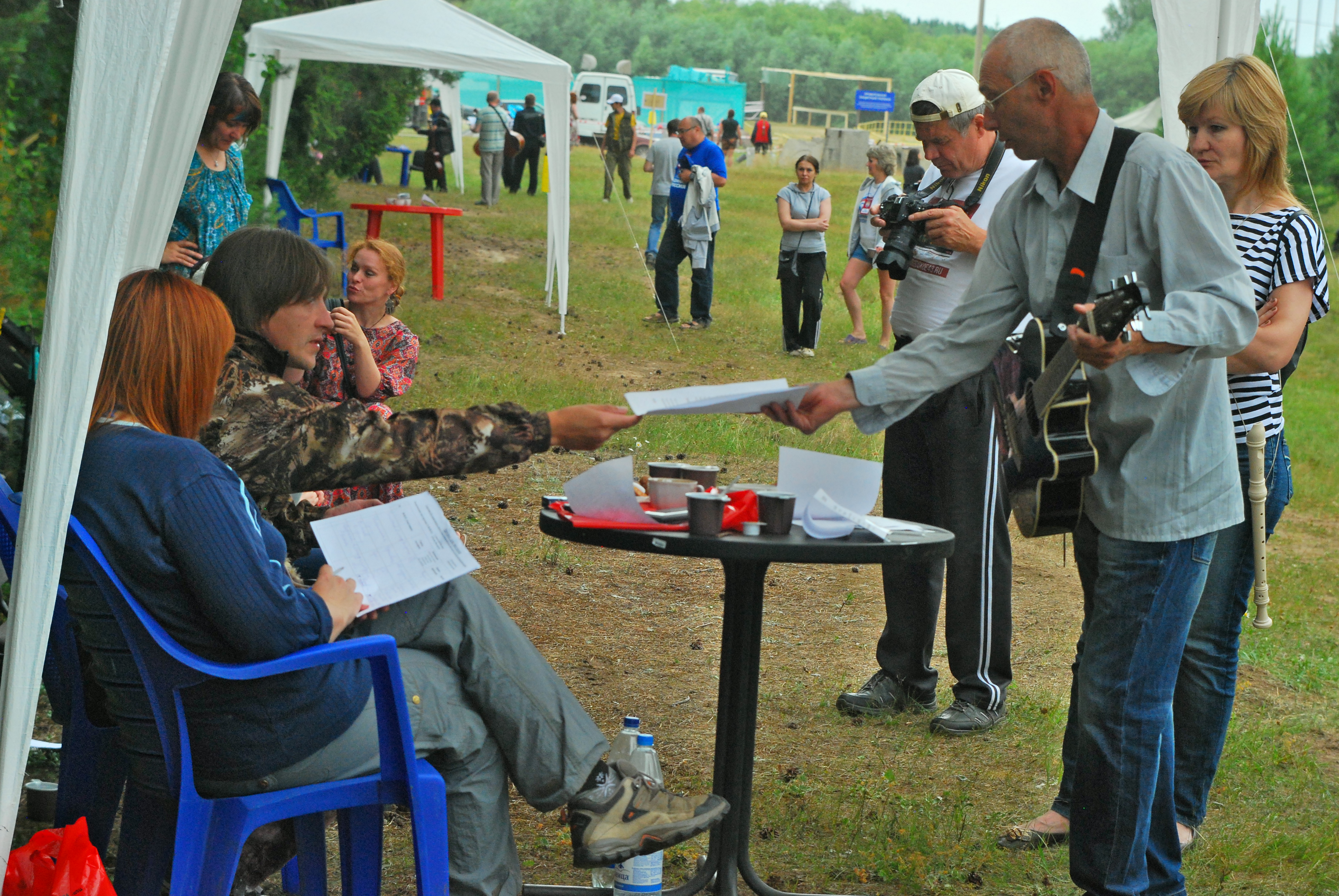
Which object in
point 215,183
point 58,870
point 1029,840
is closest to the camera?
point 58,870

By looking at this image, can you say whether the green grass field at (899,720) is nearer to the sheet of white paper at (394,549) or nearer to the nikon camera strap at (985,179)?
the sheet of white paper at (394,549)

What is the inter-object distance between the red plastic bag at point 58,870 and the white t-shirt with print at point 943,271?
276cm

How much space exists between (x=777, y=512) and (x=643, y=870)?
0.90 m

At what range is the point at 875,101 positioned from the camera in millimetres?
37844

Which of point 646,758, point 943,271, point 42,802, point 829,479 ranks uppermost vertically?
point 943,271

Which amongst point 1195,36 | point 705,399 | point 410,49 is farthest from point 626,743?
point 410,49

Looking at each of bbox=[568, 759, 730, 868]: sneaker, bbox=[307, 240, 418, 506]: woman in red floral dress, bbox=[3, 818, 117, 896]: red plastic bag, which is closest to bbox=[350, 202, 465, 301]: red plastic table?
bbox=[307, 240, 418, 506]: woman in red floral dress

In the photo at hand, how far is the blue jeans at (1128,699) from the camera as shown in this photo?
244 centimetres

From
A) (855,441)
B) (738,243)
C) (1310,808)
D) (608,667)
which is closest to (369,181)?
(738,243)

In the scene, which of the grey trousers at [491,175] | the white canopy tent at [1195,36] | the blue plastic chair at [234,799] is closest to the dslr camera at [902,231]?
the white canopy tent at [1195,36]

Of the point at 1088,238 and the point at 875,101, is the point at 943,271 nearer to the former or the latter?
the point at 1088,238

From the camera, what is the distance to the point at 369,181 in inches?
996

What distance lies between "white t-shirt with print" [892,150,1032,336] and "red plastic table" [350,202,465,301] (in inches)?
372

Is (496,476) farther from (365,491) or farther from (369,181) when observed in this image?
(369,181)
